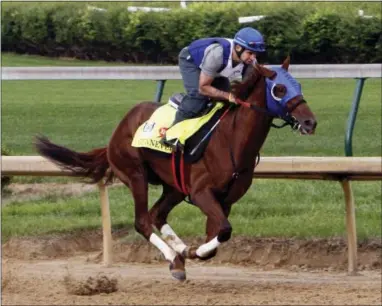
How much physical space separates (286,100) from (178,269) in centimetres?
137

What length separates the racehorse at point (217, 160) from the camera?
21.1 feet

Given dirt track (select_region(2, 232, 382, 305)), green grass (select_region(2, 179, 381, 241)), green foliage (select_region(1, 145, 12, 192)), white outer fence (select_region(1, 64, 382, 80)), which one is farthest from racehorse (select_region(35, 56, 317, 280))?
green foliage (select_region(1, 145, 12, 192))

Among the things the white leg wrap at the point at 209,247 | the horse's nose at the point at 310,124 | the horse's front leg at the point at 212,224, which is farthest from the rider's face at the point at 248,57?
the white leg wrap at the point at 209,247

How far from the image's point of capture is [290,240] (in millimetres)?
8422

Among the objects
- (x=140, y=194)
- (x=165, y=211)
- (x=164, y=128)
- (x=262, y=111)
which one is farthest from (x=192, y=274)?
(x=262, y=111)

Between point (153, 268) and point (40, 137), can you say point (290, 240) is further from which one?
point (40, 137)

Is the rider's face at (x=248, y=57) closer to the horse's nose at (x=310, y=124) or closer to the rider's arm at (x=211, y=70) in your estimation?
the rider's arm at (x=211, y=70)

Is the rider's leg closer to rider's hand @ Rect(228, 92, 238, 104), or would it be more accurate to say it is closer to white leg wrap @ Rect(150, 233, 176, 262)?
rider's hand @ Rect(228, 92, 238, 104)

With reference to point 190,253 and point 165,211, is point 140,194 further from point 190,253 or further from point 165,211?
point 190,253

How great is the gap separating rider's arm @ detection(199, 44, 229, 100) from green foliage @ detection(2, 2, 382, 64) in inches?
491

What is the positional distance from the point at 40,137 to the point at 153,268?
1.31 m

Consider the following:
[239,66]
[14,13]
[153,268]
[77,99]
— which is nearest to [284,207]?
[153,268]

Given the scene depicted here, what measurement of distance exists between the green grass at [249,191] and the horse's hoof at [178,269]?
1.62 meters

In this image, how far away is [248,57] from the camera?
6.64m
